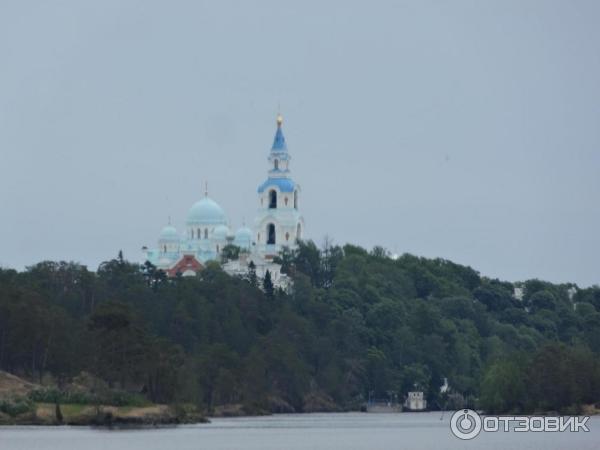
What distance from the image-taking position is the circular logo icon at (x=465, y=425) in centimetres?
12646

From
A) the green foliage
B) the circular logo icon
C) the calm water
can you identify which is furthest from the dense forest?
the circular logo icon

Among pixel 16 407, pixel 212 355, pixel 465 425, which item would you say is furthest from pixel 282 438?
pixel 212 355

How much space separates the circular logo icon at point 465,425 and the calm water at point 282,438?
0.62 meters

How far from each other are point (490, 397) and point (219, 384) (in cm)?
2104

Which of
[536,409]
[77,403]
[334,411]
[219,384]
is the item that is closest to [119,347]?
[77,403]

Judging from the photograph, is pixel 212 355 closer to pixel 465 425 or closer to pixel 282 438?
pixel 465 425

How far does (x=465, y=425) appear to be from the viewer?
13762cm

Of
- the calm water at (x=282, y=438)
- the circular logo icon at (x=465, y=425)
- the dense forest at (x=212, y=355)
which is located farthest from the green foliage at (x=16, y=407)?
the circular logo icon at (x=465, y=425)

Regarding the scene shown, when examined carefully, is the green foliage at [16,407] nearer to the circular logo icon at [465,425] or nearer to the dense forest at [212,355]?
the dense forest at [212,355]

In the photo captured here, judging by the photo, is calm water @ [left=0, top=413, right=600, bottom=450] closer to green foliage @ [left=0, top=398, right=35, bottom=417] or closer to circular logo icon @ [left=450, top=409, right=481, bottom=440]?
circular logo icon @ [left=450, top=409, right=481, bottom=440]

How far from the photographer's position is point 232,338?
186000 mm

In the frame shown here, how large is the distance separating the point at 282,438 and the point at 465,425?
1588cm

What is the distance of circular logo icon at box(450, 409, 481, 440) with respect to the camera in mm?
126456

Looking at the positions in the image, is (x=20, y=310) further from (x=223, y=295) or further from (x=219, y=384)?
(x=223, y=295)
